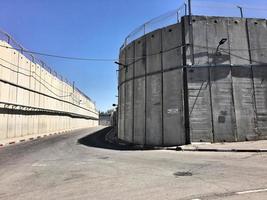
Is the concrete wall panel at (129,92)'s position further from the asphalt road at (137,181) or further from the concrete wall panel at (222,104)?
the asphalt road at (137,181)

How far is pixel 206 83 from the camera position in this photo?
18.9m

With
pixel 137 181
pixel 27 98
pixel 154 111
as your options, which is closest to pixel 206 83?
pixel 154 111

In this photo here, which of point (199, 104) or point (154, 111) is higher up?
point (199, 104)

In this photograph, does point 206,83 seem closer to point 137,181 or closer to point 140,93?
point 140,93

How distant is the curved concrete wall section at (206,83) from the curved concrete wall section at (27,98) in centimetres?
1189

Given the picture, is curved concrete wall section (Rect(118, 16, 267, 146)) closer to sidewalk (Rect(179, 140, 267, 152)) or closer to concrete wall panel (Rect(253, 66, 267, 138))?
concrete wall panel (Rect(253, 66, 267, 138))

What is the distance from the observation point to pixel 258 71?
19.3 meters

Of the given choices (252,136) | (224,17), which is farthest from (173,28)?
(252,136)

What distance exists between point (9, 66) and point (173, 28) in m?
14.5

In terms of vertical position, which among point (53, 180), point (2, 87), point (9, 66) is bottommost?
point (53, 180)

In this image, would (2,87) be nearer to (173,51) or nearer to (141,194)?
(173,51)

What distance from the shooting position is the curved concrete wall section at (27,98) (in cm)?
2372

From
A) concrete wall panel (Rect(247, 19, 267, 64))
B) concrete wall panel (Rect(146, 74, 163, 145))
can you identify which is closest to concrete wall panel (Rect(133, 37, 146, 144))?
concrete wall panel (Rect(146, 74, 163, 145))

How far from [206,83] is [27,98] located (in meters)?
18.8
